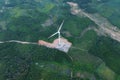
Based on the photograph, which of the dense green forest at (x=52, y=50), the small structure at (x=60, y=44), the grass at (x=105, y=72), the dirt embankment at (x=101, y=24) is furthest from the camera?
the dirt embankment at (x=101, y=24)

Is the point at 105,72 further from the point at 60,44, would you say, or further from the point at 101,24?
the point at 101,24

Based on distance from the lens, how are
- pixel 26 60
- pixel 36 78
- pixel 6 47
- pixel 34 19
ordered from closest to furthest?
1. pixel 36 78
2. pixel 26 60
3. pixel 6 47
4. pixel 34 19

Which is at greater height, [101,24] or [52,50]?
[101,24]

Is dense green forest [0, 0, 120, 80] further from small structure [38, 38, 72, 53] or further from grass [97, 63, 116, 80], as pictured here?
small structure [38, 38, 72, 53]

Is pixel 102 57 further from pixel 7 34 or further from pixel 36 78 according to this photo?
pixel 7 34

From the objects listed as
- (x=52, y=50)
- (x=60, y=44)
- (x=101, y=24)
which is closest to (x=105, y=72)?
(x=60, y=44)

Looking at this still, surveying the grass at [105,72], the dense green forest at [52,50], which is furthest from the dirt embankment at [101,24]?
the grass at [105,72]

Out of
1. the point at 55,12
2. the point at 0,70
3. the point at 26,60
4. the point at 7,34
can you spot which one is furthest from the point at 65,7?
the point at 0,70

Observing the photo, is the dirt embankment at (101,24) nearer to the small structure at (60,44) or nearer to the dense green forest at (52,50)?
the dense green forest at (52,50)
